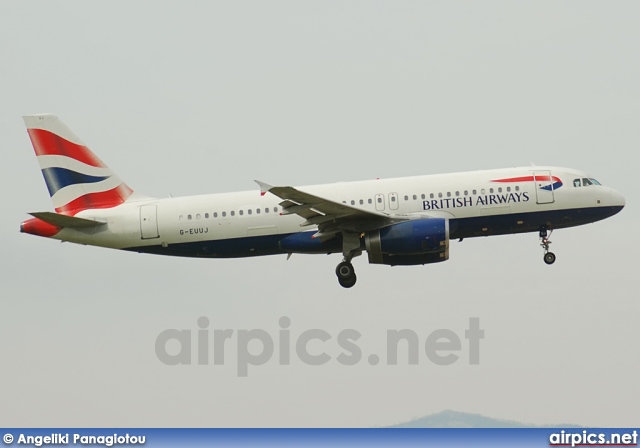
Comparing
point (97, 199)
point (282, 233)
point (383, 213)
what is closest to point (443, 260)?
point (383, 213)

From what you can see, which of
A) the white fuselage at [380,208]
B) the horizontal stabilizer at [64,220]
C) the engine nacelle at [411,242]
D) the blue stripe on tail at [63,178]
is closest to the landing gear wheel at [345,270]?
the engine nacelle at [411,242]

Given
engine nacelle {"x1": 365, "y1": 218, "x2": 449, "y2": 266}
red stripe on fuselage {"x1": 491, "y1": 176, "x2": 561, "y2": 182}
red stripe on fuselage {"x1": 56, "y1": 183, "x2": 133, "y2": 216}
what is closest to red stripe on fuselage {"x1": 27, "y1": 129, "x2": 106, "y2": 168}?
red stripe on fuselage {"x1": 56, "y1": 183, "x2": 133, "y2": 216}

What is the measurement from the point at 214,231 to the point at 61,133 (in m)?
9.00

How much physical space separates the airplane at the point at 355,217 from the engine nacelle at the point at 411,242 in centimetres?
4

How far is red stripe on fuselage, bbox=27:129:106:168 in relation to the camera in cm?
5978

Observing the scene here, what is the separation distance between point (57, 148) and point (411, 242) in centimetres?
1685

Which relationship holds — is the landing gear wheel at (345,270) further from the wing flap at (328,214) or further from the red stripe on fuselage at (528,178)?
the red stripe on fuselage at (528,178)

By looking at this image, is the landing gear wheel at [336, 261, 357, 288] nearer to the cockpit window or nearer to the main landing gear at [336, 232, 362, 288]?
the main landing gear at [336, 232, 362, 288]

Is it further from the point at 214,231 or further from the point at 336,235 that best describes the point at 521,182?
the point at 214,231

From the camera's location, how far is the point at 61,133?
197 feet

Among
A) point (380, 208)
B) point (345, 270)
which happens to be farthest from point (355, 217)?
point (345, 270)

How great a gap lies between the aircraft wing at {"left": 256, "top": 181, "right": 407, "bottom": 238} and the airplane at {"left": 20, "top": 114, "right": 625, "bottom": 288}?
41 millimetres

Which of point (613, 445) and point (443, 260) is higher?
point (443, 260)

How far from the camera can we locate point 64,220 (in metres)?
56.8
